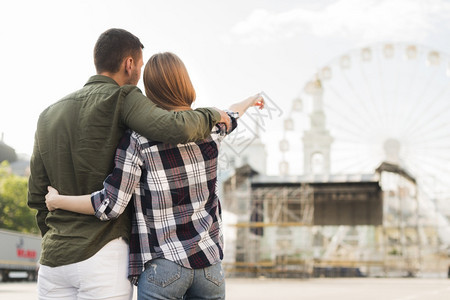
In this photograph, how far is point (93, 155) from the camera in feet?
6.86

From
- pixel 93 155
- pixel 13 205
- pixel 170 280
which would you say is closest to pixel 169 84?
pixel 93 155

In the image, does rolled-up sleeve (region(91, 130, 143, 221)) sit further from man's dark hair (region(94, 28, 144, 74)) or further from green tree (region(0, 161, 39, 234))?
green tree (region(0, 161, 39, 234))

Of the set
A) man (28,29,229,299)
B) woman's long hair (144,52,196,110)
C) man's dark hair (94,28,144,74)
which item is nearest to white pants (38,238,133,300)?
man (28,29,229,299)

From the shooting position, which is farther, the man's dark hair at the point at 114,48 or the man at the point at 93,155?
the man's dark hair at the point at 114,48

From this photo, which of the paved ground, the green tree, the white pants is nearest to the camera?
the white pants

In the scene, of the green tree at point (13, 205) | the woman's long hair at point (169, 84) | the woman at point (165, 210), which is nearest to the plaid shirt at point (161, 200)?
the woman at point (165, 210)

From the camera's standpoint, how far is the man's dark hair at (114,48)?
2229 millimetres

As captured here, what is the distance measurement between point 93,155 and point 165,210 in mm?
268

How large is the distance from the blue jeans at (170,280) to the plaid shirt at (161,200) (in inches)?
0.8

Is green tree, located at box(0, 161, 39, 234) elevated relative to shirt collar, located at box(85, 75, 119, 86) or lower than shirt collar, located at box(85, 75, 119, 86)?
elevated

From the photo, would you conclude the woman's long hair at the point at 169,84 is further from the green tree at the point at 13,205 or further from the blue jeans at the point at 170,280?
the green tree at the point at 13,205

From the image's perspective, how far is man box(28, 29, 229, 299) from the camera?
2020mm

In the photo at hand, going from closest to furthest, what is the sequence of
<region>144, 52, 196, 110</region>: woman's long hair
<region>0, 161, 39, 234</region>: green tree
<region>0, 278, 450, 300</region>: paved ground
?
1. <region>144, 52, 196, 110</region>: woman's long hair
2. <region>0, 278, 450, 300</region>: paved ground
3. <region>0, 161, 39, 234</region>: green tree

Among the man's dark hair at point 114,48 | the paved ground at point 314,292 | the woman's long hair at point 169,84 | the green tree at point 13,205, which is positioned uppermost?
the green tree at point 13,205
